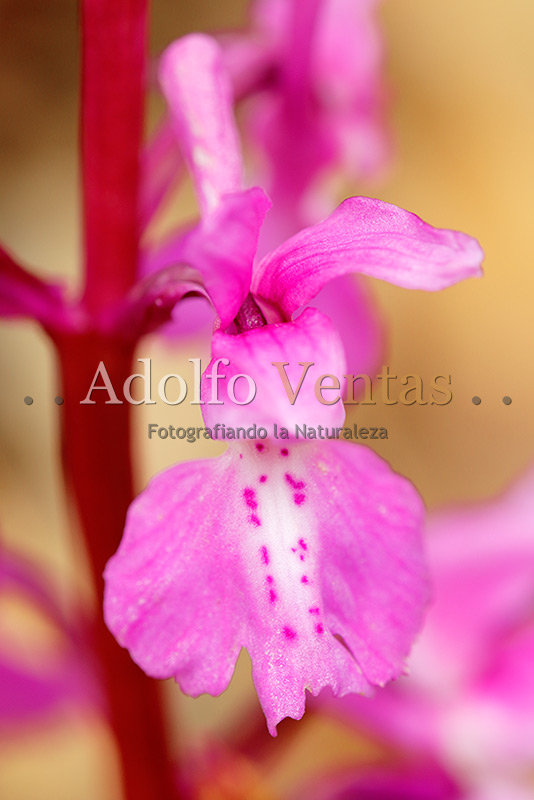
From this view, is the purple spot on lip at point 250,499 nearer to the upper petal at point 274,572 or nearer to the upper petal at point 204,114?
the upper petal at point 274,572

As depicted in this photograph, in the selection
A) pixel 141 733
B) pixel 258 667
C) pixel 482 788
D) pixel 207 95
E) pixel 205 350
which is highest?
pixel 207 95

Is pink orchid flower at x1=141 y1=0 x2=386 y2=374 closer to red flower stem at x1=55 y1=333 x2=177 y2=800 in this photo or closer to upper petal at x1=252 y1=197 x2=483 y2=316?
red flower stem at x1=55 y1=333 x2=177 y2=800

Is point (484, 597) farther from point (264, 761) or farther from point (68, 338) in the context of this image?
point (68, 338)

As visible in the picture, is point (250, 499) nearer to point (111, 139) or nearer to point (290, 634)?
point (290, 634)

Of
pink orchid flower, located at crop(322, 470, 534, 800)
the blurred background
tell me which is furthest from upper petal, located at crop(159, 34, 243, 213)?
the blurred background

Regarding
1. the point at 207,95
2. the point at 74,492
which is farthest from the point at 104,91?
the point at 74,492
